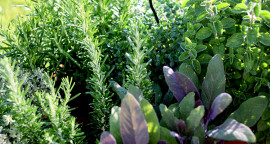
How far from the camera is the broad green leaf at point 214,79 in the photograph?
1171 mm

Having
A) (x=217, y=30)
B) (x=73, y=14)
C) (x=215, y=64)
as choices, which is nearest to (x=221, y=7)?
(x=217, y=30)

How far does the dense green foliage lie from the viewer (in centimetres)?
109

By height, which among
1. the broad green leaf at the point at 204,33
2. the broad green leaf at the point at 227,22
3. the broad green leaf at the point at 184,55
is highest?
the broad green leaf at the point at 227,22

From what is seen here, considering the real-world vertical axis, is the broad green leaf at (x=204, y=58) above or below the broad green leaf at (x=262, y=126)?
above

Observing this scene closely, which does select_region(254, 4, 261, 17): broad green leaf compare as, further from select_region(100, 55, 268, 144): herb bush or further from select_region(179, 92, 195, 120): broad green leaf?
select_region(179, 92, 195, 120): broad green leaf

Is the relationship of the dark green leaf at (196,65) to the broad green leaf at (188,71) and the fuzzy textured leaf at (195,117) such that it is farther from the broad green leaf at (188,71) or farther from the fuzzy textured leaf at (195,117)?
the fuzzy textured leaf at (195,117)

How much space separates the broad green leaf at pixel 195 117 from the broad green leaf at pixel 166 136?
0.26 ft

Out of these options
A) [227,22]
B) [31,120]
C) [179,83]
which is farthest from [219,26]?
[31,120]

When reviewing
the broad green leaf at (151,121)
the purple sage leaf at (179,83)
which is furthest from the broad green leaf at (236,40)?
→ the broad green leaf at (151,121)

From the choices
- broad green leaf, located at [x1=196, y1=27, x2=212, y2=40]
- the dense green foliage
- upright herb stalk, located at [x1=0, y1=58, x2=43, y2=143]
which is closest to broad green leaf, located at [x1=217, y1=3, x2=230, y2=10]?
the dense green foliage

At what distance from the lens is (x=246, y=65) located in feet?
3.76

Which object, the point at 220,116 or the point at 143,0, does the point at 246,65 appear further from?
the point at 143,0

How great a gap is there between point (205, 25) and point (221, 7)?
0.64 feet

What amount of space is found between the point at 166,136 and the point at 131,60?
1.14 feet
